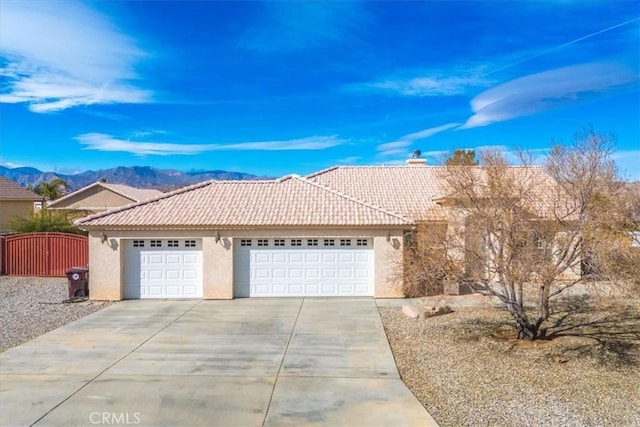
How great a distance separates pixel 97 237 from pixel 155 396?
10.3 metres

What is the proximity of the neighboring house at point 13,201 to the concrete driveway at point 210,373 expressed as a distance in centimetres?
2706

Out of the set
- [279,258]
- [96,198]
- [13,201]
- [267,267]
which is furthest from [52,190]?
[279,258]

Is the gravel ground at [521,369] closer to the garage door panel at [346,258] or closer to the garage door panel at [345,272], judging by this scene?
the garage door panel at [345,272]

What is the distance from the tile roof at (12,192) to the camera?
36.7 metres

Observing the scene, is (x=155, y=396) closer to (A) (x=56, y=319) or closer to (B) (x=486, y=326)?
(A) (x=56, y=319)

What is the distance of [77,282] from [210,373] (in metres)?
10.0

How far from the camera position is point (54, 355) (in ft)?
36.3

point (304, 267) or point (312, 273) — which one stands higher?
point (304, 267)

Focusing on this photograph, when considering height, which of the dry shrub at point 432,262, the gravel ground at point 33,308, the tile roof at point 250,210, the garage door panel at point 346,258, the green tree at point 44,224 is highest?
the tile roof at point 250,210

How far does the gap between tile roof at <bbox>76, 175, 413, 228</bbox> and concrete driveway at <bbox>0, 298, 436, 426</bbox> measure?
364 cm

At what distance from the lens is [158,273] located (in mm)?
17797

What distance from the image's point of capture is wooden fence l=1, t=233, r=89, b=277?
21.7m

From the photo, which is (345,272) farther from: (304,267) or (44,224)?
(44,224)

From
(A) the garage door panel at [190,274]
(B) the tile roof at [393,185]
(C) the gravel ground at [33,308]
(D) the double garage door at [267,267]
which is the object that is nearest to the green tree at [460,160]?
(B) the tile roof at [393,185]
